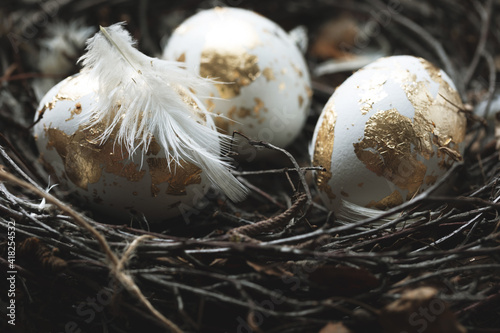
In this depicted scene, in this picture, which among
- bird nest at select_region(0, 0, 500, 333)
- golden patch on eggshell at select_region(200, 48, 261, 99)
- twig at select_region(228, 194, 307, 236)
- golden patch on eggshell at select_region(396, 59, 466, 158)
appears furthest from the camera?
golden patch on eggshell at select_region(200, 48, 261, 99)

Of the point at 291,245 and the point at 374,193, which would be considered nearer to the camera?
the point at 291,245

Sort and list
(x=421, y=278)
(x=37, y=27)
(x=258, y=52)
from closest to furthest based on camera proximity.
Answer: (x=421, y=278) < (x=258, y=52) < (x=37, y=27)

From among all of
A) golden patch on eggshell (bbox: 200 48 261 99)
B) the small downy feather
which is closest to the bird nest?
the small downy feather

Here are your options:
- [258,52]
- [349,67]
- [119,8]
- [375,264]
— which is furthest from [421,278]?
[119,8]

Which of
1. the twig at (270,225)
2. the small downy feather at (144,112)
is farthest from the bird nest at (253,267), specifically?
the small downy feather at (144,112)

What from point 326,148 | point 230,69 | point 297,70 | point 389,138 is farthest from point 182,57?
point 389,138

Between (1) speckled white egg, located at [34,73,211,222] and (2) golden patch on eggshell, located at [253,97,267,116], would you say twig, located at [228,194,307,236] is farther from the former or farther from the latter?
(2) golden patch on eggshell, located at [253,97,267,116]

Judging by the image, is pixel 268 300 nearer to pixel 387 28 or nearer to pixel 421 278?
pixel 421 278
